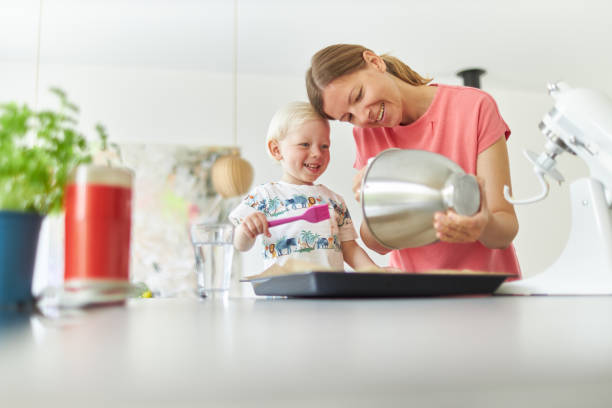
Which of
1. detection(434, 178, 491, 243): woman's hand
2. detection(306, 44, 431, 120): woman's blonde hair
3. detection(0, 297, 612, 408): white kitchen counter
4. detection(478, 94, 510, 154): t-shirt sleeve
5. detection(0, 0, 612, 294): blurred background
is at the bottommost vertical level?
detection(0, 297, 612, 408): white kitchen counter

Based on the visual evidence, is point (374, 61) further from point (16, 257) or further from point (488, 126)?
point (16, 257)

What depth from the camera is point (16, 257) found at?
0.40 meters

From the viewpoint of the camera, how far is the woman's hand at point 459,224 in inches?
26.1

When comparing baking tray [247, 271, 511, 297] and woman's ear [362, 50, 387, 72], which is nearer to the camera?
baking tray [247, 271, 511, 297]

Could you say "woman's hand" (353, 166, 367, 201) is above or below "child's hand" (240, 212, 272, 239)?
above

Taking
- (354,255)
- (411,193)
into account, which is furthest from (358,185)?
(354,255)

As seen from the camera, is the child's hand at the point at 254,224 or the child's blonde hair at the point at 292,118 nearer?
the child's hand at the point at 254,224

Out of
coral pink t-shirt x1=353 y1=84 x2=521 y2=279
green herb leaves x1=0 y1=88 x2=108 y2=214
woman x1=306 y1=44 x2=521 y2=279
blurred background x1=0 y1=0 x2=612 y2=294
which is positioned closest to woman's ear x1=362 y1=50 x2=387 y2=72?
woman x1=306 y1=44 x2=521 y2=279

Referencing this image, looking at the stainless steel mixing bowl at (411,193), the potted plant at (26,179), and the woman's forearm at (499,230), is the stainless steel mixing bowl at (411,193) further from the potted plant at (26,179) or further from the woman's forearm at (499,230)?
the potted plant at (26,179)

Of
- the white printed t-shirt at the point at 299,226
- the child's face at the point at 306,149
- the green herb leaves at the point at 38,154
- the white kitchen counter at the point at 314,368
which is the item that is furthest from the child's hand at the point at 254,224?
the white kitchen counter at the point at 314,368

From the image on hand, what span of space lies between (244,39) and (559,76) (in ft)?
9.49

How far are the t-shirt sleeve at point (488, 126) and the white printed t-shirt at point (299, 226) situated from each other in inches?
18.3

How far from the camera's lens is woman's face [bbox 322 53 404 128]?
43.9 inches

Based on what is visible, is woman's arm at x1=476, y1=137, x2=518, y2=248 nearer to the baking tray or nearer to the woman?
Result: the woman
